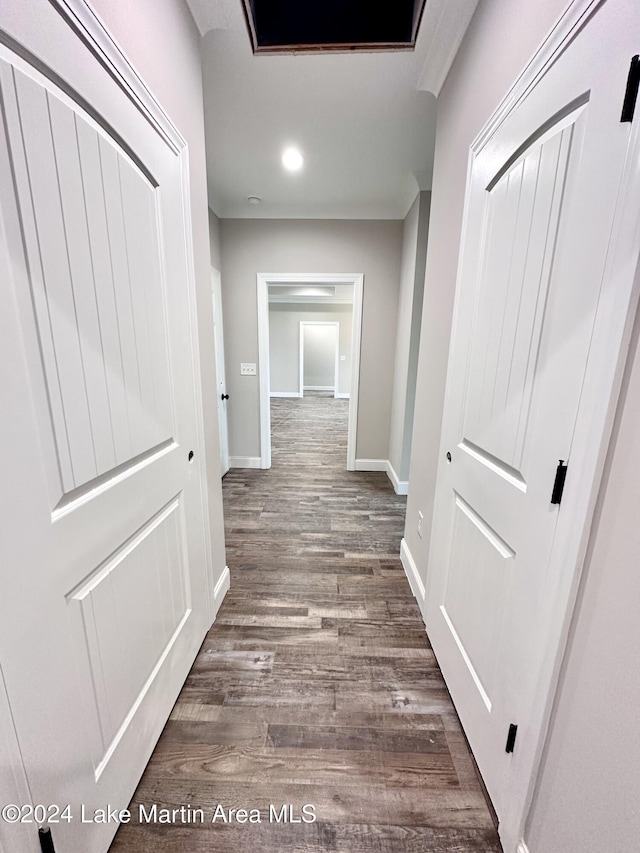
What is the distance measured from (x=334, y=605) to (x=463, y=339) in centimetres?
148

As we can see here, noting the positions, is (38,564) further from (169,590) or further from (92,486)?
(169,590)

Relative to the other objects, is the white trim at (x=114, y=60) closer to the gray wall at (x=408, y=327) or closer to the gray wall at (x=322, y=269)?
the gray wall at (x=408, y=327)

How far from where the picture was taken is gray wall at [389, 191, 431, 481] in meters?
2.57

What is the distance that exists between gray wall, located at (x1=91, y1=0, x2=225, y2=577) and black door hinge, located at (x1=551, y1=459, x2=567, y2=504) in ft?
4.40

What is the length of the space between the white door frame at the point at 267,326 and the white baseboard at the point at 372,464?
0.07 m

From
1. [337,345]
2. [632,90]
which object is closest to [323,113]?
[632,90]

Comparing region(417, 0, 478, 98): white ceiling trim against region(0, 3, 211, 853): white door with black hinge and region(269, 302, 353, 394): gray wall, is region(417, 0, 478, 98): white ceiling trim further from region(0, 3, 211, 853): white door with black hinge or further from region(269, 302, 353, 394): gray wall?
region(269, 302, 353, 394): gray wall

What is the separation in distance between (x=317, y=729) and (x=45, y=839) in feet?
2.62

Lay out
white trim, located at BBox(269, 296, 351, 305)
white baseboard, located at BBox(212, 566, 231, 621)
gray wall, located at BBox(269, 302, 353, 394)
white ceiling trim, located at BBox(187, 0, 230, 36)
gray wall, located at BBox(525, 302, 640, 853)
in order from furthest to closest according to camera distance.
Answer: gray wall, located at BBox(269, 302, 353, 394), white trim, located at BBox(269, 296, 351, 305), white baseboard, located at BBox(212, 566, 231, 621), white ceiling trim, located at BBox(187, 0, 230, 36), gray wall, located at BBox(525, 302, 640, 853)

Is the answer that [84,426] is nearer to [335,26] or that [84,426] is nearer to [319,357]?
[335,26]

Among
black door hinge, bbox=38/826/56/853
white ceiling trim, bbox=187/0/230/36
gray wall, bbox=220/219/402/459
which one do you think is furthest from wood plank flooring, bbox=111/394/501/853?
white ceiling trim, bbox=187/0/230/36

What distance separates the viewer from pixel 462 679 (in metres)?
1.17

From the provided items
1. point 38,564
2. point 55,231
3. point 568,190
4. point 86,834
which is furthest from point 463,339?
point 86,834

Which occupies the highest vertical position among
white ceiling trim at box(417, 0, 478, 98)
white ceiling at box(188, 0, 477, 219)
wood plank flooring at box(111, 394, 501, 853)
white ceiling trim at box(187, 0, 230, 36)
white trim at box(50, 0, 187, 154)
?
white ceiling at box(188, 0, 477, 219)
